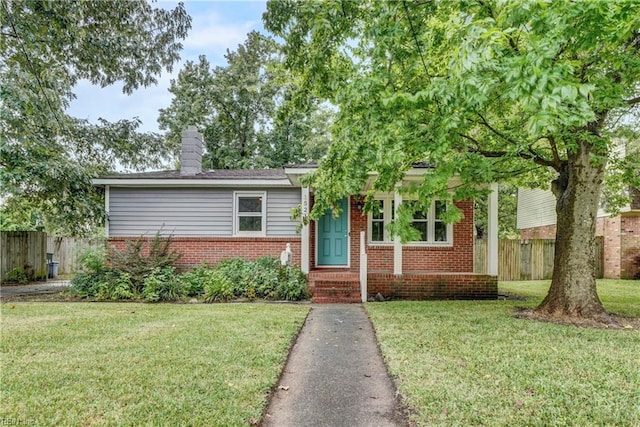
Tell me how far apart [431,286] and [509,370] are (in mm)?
5488

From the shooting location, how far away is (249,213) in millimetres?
10969

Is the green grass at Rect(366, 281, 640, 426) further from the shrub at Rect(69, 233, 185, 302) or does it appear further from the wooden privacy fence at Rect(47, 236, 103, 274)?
the wooden privacy fence at Rect(47, 236, 103, 274)

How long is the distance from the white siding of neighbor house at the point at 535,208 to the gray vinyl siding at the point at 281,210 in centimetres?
1341

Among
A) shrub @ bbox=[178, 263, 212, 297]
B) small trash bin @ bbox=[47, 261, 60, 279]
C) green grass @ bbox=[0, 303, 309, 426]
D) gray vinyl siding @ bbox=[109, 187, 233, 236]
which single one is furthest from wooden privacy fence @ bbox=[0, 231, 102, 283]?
green grass @ bbox=[0, 303, 309, 426]

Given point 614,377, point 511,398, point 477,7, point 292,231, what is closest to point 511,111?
point 477,7

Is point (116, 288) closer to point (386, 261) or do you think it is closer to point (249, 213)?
point (249, 213)

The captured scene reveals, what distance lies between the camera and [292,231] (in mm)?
10875

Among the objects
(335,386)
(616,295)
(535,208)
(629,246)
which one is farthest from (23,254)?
(535,208)

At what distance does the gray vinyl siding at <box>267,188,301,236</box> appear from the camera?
1088 centimetres

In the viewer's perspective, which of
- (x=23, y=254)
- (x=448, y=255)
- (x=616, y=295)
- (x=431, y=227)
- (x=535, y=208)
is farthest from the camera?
(x=535, y=208)

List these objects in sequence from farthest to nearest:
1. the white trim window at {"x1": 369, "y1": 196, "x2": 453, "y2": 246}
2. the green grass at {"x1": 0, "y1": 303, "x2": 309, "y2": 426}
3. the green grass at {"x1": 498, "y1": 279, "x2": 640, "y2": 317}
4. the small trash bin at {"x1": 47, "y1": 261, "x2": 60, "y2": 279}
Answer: the small trash bin at {"x1": 47, "y1": 261, "x2": 60, "y2": 279} → the white trim window at {"x1": 369, "y1": 196, "x2": 453, "y2": 246} → the green grass at {"x1": 498, "y1": 279, "x2": 640, "y2": 317} → the green grass at {"x1": 0, "y1": 303, "x2": 309, "y2": 426}

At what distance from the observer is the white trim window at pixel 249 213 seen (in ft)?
35.8

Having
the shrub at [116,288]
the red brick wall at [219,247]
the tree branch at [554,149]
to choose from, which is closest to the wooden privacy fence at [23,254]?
the red brick wall at [219,247]

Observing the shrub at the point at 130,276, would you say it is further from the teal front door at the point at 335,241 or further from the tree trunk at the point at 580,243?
the tree trunk at the point at 580,243
